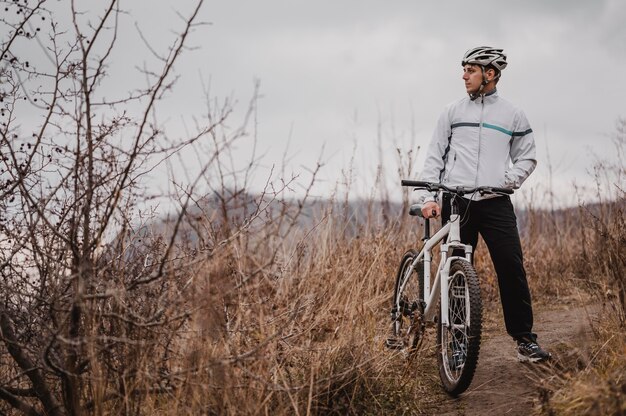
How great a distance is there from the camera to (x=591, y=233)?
8.13m

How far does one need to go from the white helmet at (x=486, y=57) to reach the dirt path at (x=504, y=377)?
1497 mm

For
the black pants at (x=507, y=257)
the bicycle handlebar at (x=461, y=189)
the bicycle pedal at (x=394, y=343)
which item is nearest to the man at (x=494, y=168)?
the black pants at (x=507, y=257)

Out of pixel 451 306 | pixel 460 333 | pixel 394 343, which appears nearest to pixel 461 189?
pixel 451 306

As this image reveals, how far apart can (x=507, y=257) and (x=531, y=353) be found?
0.56 metres

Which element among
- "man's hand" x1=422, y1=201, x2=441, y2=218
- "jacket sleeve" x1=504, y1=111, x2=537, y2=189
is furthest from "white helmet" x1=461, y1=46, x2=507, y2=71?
"man's hand" x1=422, y1=201, x2=441, y2=218

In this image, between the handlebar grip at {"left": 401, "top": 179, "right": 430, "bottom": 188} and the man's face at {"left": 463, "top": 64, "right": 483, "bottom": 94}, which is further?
the man's face at {"left": 463, "top": 64, "right": 483, "bottom": 94}

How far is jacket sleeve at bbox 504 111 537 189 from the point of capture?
165 inches

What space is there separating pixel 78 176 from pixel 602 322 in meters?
3.08

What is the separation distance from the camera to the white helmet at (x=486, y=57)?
13.8 feet

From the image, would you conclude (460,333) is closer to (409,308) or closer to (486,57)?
(409,308)

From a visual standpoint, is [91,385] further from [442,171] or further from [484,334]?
[484,334]

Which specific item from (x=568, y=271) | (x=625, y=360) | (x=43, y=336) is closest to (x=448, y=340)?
(x=625, y=360)

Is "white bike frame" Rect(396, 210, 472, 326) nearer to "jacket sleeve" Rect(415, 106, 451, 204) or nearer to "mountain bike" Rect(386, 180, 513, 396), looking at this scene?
"mountain bike" Rect(386, 180, 513, 396)

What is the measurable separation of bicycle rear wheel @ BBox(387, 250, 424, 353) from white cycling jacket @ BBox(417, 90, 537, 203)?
2.32 ft
